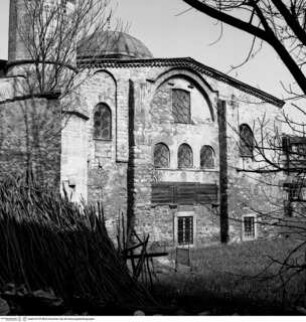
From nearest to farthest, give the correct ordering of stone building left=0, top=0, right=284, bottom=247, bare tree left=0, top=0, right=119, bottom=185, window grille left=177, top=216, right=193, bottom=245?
bare tree left=0, top=0, right=119, bottom=185, stone building left=0, top=0, right=284, bottom=247, window grille left=177, top=216, right=193, bottom=245

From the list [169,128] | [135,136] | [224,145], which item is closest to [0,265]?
[135,136]

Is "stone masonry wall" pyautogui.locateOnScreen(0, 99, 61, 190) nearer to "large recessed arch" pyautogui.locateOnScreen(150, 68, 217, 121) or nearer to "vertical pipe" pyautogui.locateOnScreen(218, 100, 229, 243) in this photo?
"large recessed arch" pyautogui.locateOnScreen(150, 68, 217, 121)

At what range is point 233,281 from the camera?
28.2ft

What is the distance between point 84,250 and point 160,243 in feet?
34.5

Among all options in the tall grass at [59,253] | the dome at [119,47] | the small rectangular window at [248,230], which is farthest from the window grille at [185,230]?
the tall grass at [59,253]

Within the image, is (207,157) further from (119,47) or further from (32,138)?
(32,138)

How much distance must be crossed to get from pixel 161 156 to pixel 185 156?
3.86ft

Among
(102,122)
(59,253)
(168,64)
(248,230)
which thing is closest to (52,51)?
(102,122)

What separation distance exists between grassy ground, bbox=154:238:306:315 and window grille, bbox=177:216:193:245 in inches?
29.9

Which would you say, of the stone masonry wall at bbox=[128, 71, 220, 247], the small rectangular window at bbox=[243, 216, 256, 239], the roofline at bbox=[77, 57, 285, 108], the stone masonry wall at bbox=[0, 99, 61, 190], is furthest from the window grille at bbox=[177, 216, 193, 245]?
the stone masonry wall at bbox=[0, 99, 61, 190]

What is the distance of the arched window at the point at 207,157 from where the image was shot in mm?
15740

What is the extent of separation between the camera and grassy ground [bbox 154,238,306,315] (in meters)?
3.41

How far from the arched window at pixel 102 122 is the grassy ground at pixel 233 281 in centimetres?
481

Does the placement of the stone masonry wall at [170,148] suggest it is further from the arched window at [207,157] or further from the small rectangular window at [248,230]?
the small rectangular window at [248,230]
